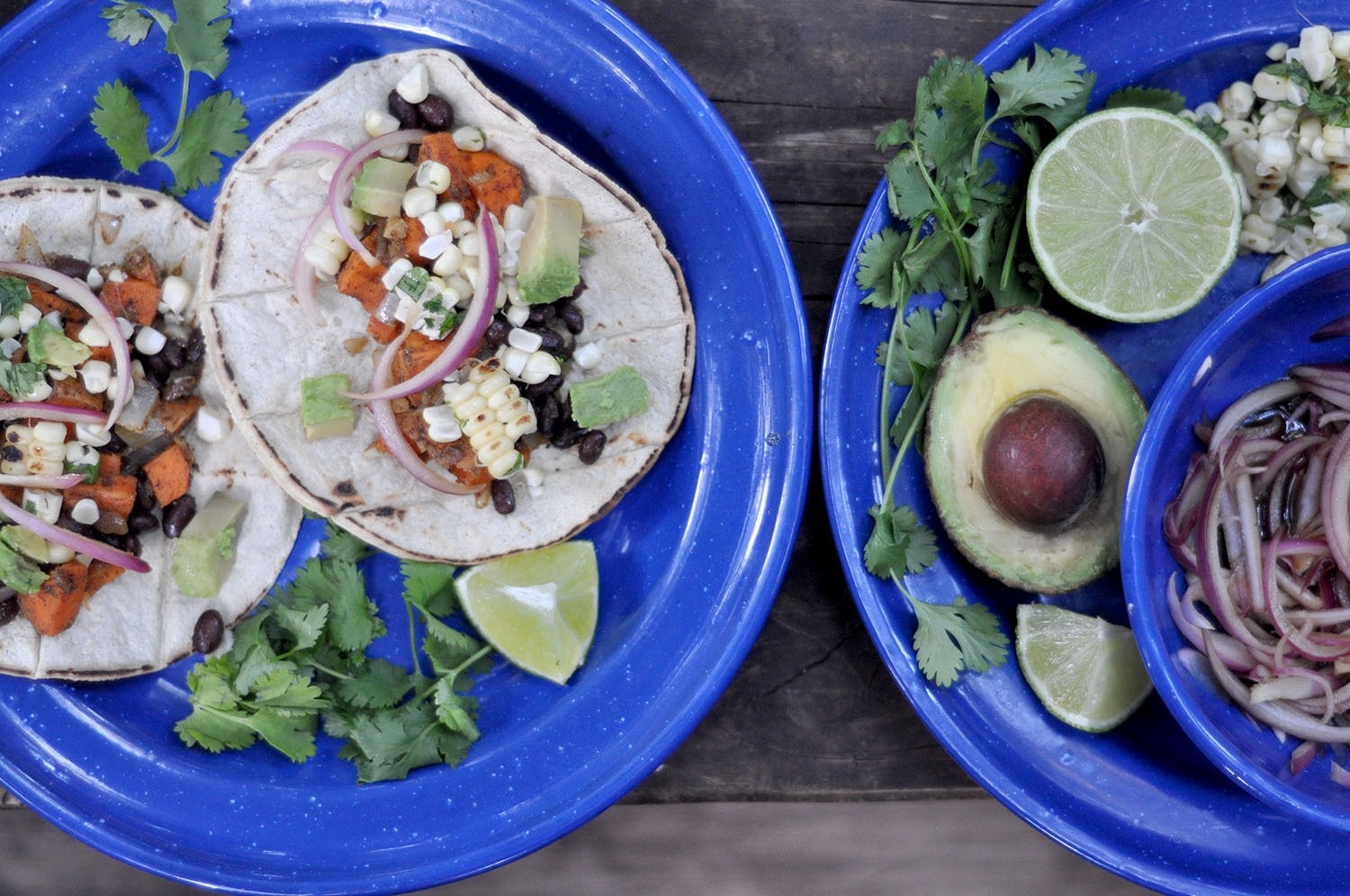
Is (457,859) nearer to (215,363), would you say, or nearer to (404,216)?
(215,363)

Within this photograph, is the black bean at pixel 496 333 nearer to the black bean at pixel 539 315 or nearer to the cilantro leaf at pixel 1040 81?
the black bean at pixel 539 315

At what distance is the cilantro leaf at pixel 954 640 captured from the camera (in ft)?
7.22

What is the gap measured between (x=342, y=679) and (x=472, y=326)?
93 cm

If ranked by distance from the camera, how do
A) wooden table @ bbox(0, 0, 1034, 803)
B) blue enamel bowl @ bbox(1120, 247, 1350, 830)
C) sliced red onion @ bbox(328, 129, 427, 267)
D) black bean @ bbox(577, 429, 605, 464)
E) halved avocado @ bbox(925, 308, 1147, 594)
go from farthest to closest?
wooden table @ bbox(0, 0, 1034, 803)
black bean @ bbox(577, 429, 605, 464)
sliced red onion @ bbox(328, 129, 427, 267)
halved avocado @ bbox(925, 308, 1147, 594)
blue enamel bowl @ bbox(1120, 247, 1350, 830)

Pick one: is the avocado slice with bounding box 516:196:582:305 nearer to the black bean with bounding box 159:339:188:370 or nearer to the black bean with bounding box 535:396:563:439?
the black bean with bounding box 535:396:563:439

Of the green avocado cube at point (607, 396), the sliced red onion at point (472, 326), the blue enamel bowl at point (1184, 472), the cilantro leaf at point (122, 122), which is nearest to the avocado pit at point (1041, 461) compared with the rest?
the blue enamel bowl at point (1184, 472)

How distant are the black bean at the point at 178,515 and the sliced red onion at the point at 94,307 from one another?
253 mm

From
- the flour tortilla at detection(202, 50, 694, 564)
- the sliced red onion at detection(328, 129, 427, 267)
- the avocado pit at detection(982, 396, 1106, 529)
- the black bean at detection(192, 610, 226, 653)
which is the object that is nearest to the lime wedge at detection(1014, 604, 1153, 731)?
the avocado pit at detection(982, 396, 1106, 529)

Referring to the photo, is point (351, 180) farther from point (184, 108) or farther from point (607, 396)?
point (607, 396)

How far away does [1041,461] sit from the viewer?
2.08 m

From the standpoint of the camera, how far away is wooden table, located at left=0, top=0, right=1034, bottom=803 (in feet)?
8.53

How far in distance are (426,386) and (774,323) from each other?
2.65ft

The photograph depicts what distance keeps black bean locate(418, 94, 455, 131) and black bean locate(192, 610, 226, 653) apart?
4.23 ft

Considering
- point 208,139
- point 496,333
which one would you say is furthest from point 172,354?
point 496,333
